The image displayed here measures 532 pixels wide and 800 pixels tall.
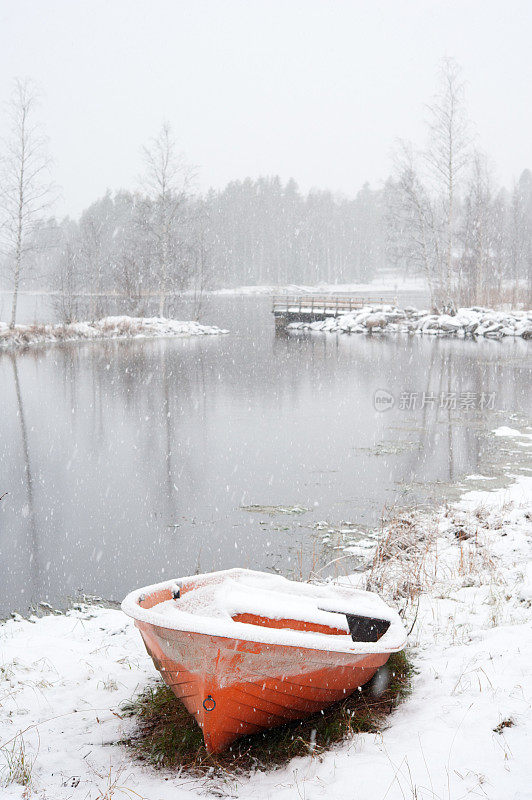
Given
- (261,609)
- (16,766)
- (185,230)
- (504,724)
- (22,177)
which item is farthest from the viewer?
(185,230)

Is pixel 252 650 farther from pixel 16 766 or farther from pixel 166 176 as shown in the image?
pixel 166 176

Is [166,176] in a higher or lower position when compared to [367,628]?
higher

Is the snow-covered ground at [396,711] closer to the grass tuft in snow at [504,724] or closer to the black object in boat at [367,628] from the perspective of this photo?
the grass tuft in snow at [504,724]

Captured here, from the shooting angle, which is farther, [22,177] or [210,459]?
[22,177]

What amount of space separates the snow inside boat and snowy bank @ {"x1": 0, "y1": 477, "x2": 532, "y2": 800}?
0.33 m

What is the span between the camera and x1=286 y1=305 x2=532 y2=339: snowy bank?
35.9 m

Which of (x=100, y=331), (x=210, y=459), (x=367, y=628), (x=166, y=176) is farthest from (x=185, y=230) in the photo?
(x=367, y=628)

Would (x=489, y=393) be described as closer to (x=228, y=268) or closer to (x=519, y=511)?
(x=519, y=511)

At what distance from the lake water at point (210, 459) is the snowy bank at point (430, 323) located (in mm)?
12379

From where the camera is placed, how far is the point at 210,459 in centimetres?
1170

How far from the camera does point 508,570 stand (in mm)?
6375

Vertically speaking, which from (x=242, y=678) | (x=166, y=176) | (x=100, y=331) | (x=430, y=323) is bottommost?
(x=242, y=678)

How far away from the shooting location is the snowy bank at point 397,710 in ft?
10.7

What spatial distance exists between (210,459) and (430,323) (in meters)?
29.5
